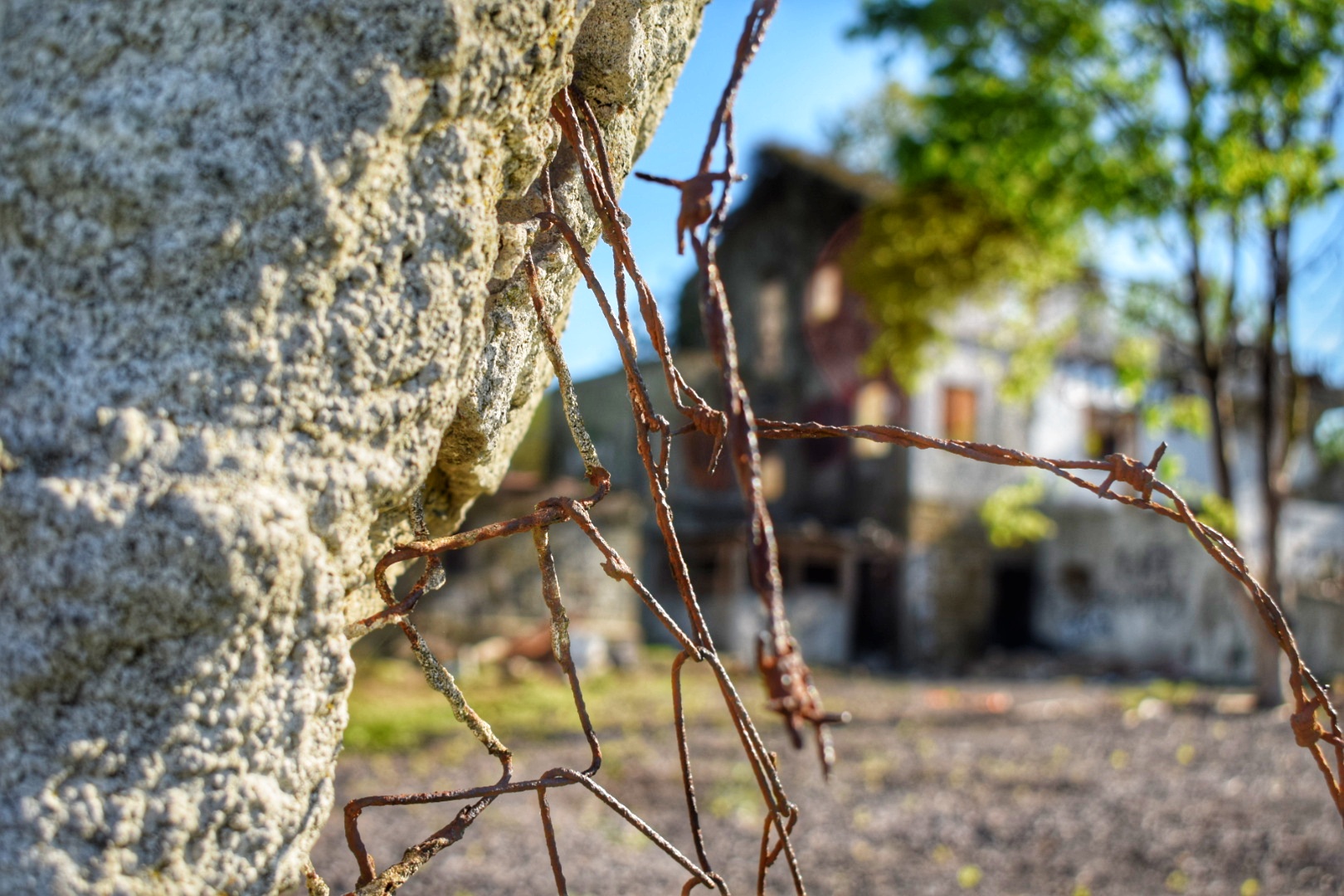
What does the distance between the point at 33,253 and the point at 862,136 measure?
89.2 feet

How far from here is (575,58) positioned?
1.49m

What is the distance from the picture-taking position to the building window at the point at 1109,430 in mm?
18125

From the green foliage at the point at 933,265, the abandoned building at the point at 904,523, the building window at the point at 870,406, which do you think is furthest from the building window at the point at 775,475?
the green foliage at the point at 933,265

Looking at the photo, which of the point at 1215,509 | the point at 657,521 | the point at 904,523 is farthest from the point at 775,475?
the point at 657,521

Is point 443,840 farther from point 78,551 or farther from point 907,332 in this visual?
point 907,332

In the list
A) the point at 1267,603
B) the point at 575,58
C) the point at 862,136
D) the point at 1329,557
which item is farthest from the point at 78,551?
the point at 862,136

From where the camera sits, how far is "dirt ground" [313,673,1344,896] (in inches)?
212

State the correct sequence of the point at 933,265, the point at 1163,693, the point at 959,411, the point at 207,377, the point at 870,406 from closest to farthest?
the point at 207,377 → the point at 1163,693 → the point at 933,265 → the point at 959,411 → the point at 870,406

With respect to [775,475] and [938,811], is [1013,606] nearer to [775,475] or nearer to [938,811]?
[775,475]

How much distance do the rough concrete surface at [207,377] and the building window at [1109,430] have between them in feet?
60.8

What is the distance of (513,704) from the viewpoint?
1198cm

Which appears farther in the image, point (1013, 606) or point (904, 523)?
point (1013, 606)

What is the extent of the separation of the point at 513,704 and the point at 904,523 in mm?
8283

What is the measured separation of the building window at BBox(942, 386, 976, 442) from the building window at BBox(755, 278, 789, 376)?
4202 millimetres
